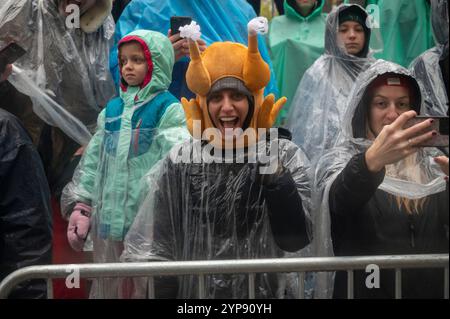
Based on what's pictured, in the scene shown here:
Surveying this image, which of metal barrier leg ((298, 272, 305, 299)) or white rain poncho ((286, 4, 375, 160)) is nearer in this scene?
metal barrier leg ((298, 272, 305, 299))

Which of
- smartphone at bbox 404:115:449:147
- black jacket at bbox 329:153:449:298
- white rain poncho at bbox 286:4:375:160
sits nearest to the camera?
smartphone at bbox 404:115:449:147

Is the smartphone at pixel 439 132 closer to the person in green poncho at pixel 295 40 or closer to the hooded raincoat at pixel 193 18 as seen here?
the hooded raincoat at pixel 193 18

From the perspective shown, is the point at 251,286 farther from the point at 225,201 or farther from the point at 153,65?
the point at 153,65

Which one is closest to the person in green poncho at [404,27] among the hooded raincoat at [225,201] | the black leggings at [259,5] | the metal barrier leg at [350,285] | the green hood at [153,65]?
the black leggings at [259,5]

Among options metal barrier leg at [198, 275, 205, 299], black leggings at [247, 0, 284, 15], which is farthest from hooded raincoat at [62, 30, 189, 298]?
black leggings at [247, 0, 284, 15]

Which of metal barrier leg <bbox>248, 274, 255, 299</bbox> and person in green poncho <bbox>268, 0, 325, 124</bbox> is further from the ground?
A: person in green poncho <bbox>268, 0, 325, 124</bbox>

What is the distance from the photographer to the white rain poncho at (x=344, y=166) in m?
3.76

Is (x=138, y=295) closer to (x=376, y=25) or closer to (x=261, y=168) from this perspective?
(x=261, y=168)

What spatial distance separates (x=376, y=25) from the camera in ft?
17.8

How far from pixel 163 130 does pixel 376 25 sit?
1622 millimetres

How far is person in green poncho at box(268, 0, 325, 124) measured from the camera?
5.86 metres

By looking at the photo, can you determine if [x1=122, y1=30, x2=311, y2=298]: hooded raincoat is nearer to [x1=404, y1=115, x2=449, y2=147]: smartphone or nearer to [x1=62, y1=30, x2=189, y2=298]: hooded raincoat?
[x1=62, y1=30, x2=189, y2=298]: hooded raincoat

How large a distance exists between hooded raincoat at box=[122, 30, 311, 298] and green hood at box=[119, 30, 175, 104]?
655 mm

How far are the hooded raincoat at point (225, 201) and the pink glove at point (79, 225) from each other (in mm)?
395
